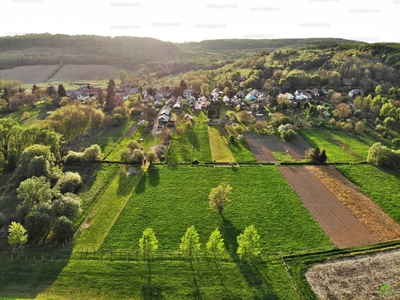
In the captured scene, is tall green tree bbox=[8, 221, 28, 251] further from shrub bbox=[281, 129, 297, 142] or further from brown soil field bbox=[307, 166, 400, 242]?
shrub bbox=[281, 129, 297, 142]

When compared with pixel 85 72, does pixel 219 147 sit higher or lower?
lower

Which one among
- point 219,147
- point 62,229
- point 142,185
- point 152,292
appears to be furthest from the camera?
point 219,147

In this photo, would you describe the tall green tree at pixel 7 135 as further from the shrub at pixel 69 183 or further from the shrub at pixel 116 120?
the shrub at pixel 116 120

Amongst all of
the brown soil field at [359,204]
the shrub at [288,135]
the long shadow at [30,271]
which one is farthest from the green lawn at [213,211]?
the shrub at [288,135]

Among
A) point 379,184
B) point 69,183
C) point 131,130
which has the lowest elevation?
point 379,184

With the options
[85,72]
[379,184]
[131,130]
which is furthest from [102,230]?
[85,72]

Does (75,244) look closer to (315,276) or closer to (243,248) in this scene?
(243,248)

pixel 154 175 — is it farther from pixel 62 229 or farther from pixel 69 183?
pixel 62 229
